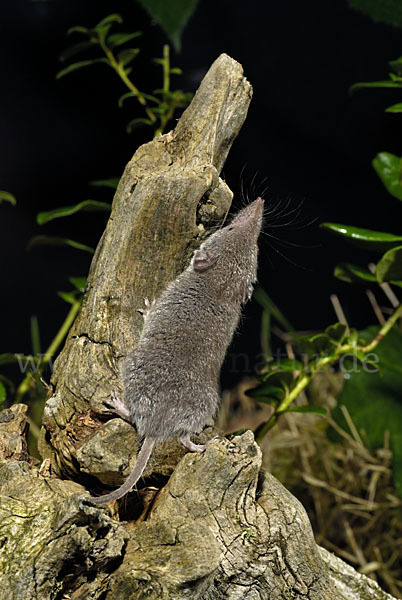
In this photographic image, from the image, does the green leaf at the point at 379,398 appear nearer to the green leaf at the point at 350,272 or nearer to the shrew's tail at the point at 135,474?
the green leaf at the point at 350,272

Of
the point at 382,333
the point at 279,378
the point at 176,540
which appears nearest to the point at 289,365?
the point at 279,378

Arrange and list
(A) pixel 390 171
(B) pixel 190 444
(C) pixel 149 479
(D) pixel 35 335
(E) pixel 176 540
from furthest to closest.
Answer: (D) pixel 35 335 < (A) pixel 390 171 < (C) pixel 149 479 < (B) pixel 190 444 < (E) pixel 176 540

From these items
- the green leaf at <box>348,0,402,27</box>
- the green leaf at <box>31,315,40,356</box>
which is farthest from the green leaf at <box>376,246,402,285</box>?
the green leaf at <box>31,315,40,356</box>

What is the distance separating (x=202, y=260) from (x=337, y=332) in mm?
524

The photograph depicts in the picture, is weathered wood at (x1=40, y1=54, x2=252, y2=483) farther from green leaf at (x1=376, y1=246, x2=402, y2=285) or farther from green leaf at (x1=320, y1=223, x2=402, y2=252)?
green leaf at (x1=376, y1=246, x2=402, y2=285)

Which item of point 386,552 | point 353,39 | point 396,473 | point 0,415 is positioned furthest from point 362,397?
A: point 353,39

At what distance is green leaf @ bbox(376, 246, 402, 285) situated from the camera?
1.95m

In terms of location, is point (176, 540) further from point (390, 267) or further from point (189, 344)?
point (390, 267)

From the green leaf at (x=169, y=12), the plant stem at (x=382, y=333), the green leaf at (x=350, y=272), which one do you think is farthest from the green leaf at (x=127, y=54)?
the plant stem at (x=382, y=333)

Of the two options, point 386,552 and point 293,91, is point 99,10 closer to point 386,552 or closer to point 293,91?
point 293,91

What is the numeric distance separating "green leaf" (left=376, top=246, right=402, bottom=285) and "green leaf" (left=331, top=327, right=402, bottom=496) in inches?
13.7

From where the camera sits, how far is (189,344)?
1755 mm

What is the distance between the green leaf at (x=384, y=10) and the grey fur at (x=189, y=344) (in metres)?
1.40

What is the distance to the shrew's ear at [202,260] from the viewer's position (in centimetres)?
192
